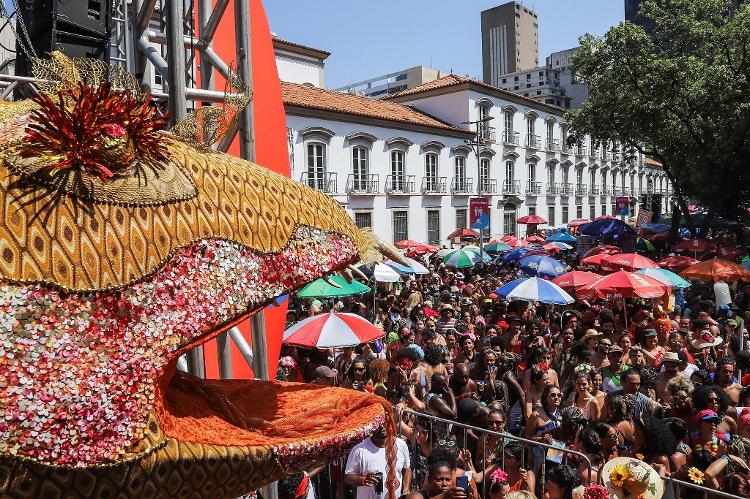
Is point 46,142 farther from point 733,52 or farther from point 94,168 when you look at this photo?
point 733,52

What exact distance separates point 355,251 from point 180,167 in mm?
569

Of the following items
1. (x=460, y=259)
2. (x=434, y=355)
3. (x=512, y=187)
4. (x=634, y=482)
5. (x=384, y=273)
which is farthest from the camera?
(x=512, y=187)

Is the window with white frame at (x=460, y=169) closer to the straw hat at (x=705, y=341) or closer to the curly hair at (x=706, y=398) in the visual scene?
the straw hat at (x=705, y=341)

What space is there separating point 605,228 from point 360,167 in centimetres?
1113

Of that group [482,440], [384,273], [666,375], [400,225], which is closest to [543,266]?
[384,273]

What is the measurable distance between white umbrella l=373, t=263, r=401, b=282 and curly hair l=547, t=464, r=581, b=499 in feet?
25.6

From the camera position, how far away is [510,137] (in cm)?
3775

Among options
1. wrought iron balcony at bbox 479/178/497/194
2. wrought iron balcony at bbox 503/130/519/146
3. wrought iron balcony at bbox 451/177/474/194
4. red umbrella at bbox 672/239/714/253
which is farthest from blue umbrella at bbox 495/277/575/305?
wrought iron balcony at bbox 503/130/519/146

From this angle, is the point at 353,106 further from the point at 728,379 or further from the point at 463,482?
the point at 463,482

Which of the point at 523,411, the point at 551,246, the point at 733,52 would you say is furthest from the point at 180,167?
the point at 733,52

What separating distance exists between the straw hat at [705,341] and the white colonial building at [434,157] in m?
12.8


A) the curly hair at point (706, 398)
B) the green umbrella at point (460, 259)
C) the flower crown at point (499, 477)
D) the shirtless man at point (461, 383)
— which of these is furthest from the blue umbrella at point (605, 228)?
the flower crown at point (499, 477)

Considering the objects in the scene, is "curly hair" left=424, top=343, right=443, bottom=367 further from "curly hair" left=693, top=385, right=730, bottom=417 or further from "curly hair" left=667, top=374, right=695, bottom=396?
"curly hair" left=693, top=385, right=730, bottom=417

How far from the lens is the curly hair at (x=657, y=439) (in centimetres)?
490
